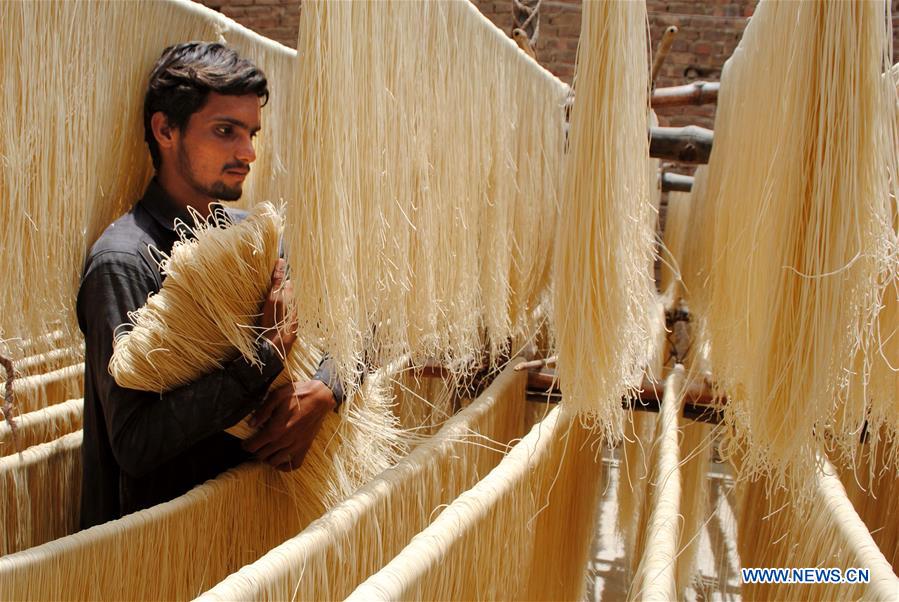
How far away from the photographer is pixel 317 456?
122cm

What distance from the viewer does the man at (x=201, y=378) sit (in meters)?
1.02

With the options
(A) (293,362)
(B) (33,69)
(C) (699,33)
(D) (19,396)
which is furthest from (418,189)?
(C) (699,33)

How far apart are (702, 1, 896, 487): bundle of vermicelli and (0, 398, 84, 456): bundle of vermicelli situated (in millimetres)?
1319

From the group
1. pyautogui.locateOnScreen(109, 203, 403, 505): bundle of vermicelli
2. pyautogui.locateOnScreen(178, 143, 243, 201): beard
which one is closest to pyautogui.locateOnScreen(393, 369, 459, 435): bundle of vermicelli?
pyautogui.locateOnScreen(178, 143, 243, 201): beard

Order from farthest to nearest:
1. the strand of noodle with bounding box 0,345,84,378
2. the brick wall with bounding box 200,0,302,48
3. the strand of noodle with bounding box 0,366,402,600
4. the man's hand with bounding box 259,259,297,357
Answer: the brick wall with bounding box 200,0,302,48, the strand of noodle with bounding box 0,345,84,378, the man's hand with bounding box 259,259,297,357, the strand of noodle with bounding box 0,366,402,600

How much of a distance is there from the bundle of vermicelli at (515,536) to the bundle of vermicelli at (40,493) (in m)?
0.80

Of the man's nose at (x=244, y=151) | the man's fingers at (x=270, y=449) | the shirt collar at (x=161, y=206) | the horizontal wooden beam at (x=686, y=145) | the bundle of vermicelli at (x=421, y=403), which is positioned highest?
the horizontal wooden beam at (x=686, y=145)

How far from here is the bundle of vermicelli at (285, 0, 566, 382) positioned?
87 cm

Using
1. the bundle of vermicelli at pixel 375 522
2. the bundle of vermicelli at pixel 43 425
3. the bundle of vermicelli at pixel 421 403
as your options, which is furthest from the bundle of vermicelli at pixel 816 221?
the bundle of vermicelli at pixel 43 425

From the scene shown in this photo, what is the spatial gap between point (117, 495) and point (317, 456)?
1.10 feet

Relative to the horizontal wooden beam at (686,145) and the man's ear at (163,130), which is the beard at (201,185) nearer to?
the man's ear at (163,130)

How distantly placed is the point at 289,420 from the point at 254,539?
0.24m

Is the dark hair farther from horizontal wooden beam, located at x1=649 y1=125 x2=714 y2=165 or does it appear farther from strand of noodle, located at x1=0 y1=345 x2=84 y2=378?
horizontal wooden beam, located at x1=649 y1=125 x2=714 y2=165

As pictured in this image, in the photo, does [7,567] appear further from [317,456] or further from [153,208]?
[153,208]
